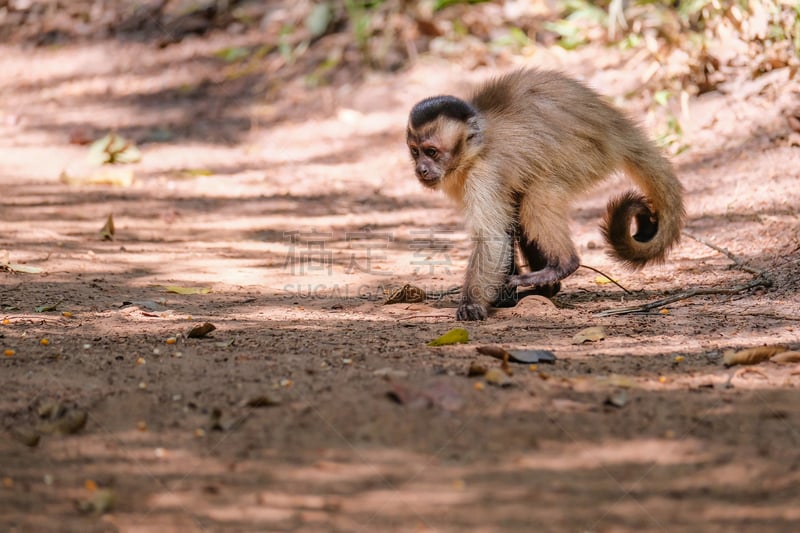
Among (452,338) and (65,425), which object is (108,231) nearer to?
(452,338)

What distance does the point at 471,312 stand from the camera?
4.32 meters

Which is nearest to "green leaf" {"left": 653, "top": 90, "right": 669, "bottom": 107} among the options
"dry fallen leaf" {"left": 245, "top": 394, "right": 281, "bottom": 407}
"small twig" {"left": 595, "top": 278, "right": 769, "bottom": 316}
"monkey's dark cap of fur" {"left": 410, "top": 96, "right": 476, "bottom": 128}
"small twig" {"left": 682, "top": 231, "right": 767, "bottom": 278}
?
"small twig" {"left": 682, "top": 231, "right": 767, "bottom": 278}

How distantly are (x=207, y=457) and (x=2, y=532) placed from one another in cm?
58

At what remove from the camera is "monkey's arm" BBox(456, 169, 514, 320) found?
4.39m

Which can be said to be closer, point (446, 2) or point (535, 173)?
point (535, 173)

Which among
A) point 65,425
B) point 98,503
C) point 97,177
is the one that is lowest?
point 98,503

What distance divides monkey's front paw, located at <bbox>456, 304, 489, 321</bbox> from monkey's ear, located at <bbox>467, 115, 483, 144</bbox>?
0.86 metres

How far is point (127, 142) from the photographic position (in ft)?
27.0

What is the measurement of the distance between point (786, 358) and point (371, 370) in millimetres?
1521

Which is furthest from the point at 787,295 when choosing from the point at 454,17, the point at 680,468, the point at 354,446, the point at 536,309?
the point at 454,17

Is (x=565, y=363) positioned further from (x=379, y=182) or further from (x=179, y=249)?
(x=379, y=182)

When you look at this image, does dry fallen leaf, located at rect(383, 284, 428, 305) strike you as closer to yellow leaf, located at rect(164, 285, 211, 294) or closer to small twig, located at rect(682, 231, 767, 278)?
yellow leaf, located at rect(164, 285, 211, 294)

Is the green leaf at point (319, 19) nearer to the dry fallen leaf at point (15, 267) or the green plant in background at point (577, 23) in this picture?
the green plant in background at point (577, 23)

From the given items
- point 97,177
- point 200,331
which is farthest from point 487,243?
point 97,177
